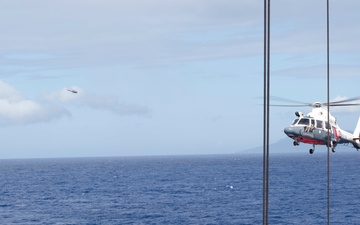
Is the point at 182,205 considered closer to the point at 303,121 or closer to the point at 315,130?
the point at 303,121

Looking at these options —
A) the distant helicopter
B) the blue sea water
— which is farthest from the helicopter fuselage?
the blue sea water

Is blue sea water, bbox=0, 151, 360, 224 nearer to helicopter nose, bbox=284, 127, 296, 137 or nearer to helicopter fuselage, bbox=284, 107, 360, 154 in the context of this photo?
helicopter fuselage, bbox=284, 107, 360, 154

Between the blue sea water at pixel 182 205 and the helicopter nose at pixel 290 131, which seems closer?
the helicopter nose at pixel 290 131

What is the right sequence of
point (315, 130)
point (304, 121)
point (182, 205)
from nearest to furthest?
point (315, 130)
point (304, 121)
point (182, 205)

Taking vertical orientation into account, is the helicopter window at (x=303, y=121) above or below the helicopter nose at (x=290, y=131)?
above

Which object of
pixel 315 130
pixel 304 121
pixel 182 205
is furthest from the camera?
pixel 182 205

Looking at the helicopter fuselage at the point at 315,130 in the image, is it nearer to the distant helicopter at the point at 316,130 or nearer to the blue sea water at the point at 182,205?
the distant helicopter at the point at 316,130

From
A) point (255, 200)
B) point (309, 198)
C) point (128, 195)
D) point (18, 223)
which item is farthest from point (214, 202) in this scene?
point (18, 223)

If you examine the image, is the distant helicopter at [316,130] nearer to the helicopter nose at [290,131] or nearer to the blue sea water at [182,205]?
the helicopter nose at [290,131]

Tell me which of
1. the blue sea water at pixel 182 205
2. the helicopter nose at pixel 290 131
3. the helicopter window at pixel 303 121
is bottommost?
the blue sea water at pixel 182 205

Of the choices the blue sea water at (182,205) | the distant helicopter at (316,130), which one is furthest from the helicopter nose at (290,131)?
the blue sea water at (182,205)

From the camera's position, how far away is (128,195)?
178 metres

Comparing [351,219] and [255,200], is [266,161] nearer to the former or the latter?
[351,219]

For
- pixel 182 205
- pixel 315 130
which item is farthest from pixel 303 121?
pixel 182 205
